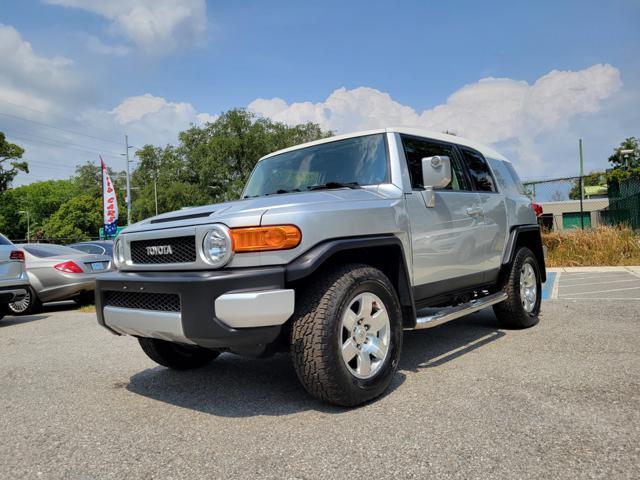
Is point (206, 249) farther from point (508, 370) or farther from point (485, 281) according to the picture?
point (485, 281)

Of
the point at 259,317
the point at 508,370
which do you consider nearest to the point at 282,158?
the point at 259,317

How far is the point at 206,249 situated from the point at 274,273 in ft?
1.49

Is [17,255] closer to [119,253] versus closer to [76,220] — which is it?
[119,253]

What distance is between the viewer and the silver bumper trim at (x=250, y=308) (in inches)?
108

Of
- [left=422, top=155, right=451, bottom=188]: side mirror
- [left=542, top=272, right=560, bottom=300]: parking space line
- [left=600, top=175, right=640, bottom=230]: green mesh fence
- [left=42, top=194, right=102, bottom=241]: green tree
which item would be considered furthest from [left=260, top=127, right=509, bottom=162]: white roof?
[left=42, top=194, right=102, bottom=241]: green tree

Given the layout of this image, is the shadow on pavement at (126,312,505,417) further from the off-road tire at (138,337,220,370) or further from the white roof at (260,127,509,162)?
the white roof at (260,127,509,162)

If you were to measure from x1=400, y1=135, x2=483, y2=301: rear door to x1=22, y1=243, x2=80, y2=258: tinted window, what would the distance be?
765cm

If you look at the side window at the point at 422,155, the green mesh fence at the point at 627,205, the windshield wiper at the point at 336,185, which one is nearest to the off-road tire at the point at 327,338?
the windshield wiper at the point at 336,185

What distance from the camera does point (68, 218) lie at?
7462cm

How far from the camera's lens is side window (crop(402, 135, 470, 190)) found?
13.2 feet

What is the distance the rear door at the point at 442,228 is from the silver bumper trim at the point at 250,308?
138cm

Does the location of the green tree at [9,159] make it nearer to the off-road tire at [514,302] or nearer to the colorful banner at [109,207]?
the colorful banner at [109,207]

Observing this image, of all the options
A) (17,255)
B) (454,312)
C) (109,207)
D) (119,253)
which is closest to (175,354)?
(119,253)

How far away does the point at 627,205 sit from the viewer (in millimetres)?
15969
